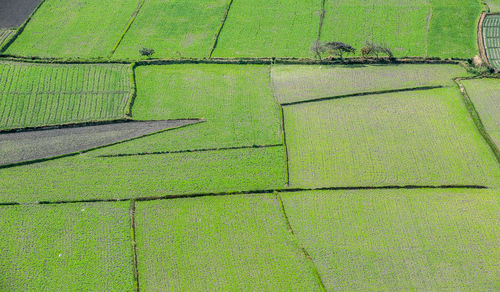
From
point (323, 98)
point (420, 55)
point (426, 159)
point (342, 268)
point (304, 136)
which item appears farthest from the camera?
point (420, 55)

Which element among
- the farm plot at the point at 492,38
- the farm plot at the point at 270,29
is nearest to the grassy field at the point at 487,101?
the farm plot at the point at 492,38

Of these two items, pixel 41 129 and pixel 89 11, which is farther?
pixel 89 11

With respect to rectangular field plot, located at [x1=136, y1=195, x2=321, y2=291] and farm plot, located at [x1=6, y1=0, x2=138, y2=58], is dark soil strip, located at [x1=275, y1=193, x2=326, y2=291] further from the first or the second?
farm plot, located at [x1=6, y1=0, x2=138, y2=58]

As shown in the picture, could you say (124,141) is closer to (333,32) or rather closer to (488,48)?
(333,32)

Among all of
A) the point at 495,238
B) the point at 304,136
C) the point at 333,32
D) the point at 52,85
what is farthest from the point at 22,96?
the point at 495,238

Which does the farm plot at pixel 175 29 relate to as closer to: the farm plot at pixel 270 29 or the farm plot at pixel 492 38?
the farm plot at pixel 270 29

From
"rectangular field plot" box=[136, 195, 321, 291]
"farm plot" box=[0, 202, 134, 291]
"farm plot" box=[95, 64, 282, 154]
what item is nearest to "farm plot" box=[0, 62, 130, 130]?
"farm plot" box=[95, 64, 282, 154]

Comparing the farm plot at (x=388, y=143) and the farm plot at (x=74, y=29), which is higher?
the farm plot at (x=74, y=29)
